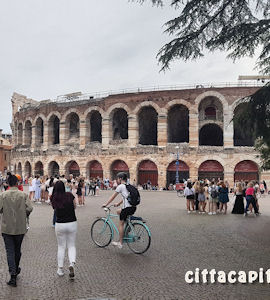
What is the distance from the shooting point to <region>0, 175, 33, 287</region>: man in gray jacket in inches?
197

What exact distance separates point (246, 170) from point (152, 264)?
24.9 m

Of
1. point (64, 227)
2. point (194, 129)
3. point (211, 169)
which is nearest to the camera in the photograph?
point (64, 227)

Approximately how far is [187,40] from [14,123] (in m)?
41.4

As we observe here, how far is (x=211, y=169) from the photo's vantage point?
2925cm

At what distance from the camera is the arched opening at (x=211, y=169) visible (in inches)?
1148

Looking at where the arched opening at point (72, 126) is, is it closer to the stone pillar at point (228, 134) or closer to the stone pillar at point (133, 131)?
the stone pillar at point (133, 131)

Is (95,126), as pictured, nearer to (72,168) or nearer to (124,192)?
(72,168)

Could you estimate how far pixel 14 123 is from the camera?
44312 millimetres

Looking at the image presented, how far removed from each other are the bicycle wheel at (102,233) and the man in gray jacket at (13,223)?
242 cm

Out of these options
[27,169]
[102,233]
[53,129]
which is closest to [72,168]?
[53,129]

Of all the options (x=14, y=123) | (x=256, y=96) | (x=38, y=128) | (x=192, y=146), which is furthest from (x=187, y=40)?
(x=14, y=123)

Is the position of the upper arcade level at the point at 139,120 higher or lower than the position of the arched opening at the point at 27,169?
higher

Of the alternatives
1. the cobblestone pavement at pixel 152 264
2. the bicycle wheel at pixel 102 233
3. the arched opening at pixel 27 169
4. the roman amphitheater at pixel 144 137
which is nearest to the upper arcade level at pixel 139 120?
the roman amphitheater at pixel 144 137

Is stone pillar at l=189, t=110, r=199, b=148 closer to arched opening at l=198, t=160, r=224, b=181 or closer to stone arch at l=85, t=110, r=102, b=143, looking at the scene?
arched opening at l=198, t=160, r=224, b=181
